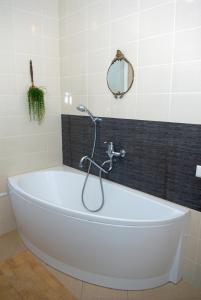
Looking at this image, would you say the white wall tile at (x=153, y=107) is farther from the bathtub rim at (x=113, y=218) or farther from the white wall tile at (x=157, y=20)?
the bathtub rim at (x=113, y=218)

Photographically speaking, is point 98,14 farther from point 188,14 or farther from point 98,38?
point 188,14

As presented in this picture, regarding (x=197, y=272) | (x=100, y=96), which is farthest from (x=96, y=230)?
(x=100, y=96)

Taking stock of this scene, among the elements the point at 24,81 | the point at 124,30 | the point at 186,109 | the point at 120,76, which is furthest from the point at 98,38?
the point at 186,109

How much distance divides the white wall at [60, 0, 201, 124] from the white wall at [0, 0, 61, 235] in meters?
0.16

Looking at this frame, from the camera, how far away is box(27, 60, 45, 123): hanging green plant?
2.33 m

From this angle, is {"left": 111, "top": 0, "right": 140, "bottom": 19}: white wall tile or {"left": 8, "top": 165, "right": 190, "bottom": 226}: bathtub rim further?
{"left": 111, "top": 0, "right": 140, "bottom": 19}: white wall tile

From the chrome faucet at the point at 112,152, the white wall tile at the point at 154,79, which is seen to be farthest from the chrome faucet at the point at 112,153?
the white wall tile at the point at 154,79

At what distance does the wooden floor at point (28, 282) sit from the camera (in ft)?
5.41

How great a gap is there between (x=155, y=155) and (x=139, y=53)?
0.81 m

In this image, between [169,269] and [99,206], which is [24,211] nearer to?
[99,206]

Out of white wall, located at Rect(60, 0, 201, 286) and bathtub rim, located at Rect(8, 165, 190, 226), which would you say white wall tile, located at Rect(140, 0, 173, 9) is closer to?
white wall, located at Rect(60, 0, 201, 286)

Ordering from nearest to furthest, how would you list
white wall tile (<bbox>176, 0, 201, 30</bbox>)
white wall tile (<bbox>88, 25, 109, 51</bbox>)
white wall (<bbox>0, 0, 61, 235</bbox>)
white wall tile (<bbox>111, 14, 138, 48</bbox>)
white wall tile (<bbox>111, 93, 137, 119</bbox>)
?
white wall tile (<bbox>176, 0, 201, 30</bbox>) < white wall tile (<bbox>111, 14, 138, 48</bbox>) < white wall tile (<bbox>111, 93, 137, 119</bbox>) < white wall tile (<bbox>88, 25, 109, 51</bbox>) < white wall (<bbox>0, 0, 61, 235</bbox>)

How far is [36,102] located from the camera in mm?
2377

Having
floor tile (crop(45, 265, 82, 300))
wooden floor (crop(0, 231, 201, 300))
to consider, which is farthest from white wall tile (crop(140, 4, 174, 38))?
floor tile (crop(45, 265, 82, 300))
